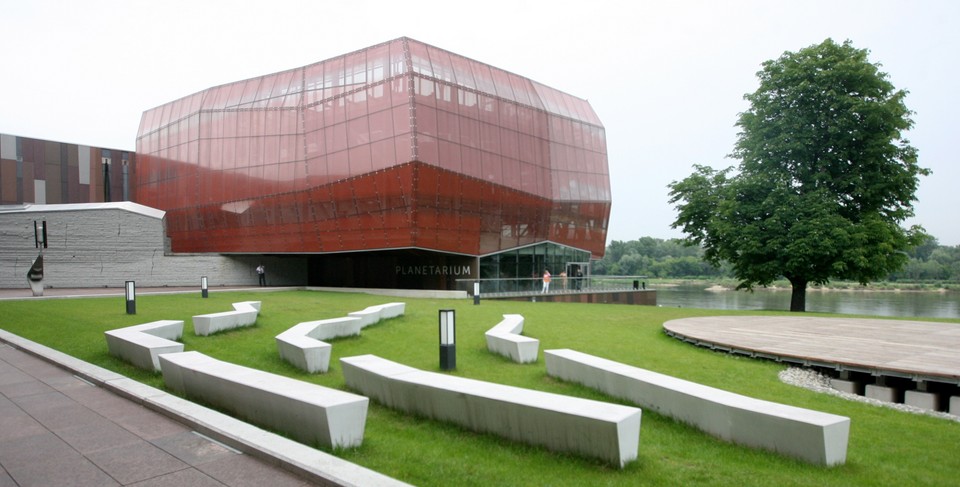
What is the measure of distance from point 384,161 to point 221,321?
1850cm

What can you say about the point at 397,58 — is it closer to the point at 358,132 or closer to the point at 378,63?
the point at 378,63

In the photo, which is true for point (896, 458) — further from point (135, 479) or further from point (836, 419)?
point (135, 479)

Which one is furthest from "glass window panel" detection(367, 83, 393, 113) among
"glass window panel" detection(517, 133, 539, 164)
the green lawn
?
the green lawn

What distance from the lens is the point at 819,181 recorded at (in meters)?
27.3

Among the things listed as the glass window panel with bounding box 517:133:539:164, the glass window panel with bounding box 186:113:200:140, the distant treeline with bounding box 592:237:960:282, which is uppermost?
the glass window panel with bounding box 186:113:200:140

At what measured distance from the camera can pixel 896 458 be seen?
6.55m

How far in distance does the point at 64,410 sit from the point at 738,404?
812 centimetres

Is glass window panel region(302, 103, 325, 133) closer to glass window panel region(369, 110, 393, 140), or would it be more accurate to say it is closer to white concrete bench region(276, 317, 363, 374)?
glass window panel region(369, 110, 393, 140)

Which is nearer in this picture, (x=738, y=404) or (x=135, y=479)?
(x=135, y=479)

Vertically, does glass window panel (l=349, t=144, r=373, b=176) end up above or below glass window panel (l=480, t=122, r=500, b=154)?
below

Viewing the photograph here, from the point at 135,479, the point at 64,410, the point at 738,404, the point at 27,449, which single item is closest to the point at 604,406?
the point at 738,404

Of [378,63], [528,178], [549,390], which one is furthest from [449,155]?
[549,390]

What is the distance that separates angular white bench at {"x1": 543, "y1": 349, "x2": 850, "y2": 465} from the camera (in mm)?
5832

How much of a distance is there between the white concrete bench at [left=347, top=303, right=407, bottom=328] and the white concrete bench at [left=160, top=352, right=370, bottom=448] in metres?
6.62
